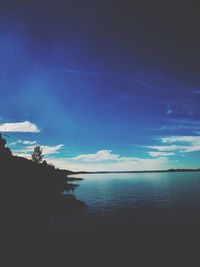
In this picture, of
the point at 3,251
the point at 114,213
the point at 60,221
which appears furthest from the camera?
the point at 114,213

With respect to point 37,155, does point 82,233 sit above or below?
below

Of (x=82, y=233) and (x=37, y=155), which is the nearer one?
(x=82, y=233)

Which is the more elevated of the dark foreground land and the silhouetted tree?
the silhouetted tree

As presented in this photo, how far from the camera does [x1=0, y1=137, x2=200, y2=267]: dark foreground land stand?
2642 cm

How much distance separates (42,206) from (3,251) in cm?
2981

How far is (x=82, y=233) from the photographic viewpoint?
3731 cm

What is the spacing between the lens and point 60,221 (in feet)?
148

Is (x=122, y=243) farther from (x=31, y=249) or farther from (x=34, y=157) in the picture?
(x=34, y=157)

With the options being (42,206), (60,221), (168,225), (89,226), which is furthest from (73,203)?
(168,225)

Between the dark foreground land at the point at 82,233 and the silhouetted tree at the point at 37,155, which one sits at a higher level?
the silhouetted tree at the point at 37,155

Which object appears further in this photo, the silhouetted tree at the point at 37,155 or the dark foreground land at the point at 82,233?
the silhouetted tree at the point at 37,155

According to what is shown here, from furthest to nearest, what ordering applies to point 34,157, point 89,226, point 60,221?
point 34,157 < point 60,221 < point 89,226

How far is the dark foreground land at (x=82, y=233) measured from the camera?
26.4m

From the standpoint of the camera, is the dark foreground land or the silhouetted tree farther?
the silhouetted tree
